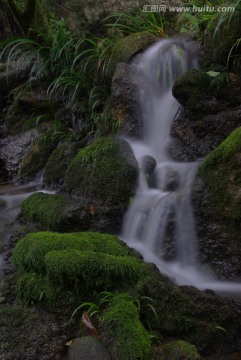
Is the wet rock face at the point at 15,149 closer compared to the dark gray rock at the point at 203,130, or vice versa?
the dark gray rock at the point at 203,130

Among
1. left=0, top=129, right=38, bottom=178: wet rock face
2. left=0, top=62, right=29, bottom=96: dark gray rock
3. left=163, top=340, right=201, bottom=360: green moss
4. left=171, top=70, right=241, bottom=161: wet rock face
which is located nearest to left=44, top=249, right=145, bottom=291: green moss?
left=163, top=340, right=201, bottom=360: green moss

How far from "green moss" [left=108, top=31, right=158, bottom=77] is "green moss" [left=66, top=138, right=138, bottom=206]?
1.91 meters

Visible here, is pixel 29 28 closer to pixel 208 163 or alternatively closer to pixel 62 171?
A: pixel 62 171

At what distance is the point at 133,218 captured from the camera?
386 centimetres

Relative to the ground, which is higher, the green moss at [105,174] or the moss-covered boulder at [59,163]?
the green moss at [105,174]

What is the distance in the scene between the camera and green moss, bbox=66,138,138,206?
13.2 ft

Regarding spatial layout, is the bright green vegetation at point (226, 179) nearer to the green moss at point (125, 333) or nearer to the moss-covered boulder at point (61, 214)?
the moss-covered boulder at point (61, 214)

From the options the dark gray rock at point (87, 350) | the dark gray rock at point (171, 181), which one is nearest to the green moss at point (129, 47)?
Result: the dark gray rock at point (171, 181)

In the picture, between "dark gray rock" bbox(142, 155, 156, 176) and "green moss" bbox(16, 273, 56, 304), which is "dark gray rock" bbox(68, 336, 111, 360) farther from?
"dark gray rock" bbox(142, 155, 156, 176)

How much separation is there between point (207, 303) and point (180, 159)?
2.47 metres

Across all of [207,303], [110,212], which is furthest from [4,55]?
[207,303]

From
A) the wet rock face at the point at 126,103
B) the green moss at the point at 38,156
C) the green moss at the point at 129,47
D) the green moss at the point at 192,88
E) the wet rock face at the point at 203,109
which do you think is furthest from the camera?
the green moss at the point at 38,156

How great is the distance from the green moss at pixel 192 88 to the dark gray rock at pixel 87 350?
335 centimetres

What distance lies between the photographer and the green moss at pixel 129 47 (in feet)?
19.1
